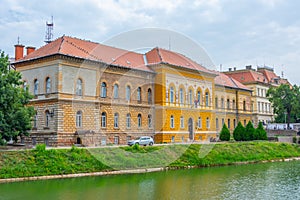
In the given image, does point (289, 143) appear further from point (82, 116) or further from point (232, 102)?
point (82, 116)

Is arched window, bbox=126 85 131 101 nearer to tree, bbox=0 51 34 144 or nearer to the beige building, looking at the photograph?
tree, bbox=0 51 34 144

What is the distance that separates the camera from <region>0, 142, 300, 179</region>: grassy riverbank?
94.1ft

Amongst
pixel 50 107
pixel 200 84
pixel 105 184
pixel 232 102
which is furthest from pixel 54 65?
pixel 232 102

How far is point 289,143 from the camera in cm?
5459

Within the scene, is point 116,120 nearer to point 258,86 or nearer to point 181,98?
point 181,98

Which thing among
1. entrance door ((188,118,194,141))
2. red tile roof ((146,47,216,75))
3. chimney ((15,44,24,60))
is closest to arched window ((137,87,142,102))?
red tile roof ((146,47,216,75))

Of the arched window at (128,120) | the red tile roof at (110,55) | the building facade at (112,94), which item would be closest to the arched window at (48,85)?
the building facade at (112,94)

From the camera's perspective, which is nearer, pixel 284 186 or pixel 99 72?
pixel 284 186

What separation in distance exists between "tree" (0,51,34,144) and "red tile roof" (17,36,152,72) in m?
8.06

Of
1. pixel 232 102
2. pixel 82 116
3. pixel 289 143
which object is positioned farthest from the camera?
pixel 232 102

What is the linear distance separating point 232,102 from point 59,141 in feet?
126

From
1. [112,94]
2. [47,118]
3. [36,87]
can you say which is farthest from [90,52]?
[47,118]

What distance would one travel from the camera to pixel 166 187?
26.0m

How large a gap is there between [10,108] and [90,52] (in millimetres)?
14260
